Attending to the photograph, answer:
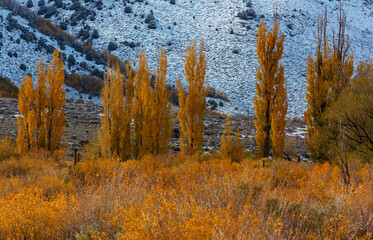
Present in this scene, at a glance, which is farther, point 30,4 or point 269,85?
point 30,4

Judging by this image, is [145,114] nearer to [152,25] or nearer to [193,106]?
[193,106]

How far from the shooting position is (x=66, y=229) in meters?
3.53

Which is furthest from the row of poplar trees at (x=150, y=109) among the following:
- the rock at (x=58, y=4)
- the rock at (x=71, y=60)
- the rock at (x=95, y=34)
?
the rock at (x=58, y=4)

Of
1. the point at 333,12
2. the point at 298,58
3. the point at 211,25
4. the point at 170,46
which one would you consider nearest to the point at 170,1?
the point at 211,25

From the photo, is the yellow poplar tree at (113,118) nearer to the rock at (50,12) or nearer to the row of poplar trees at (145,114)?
the row of poplar trees at (145,114)

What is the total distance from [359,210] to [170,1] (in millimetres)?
65919

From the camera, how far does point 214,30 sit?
54.7m

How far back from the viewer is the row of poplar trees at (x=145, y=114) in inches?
494

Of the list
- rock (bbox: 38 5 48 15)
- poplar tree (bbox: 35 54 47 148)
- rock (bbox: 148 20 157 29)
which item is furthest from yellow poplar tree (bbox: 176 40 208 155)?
rock (bbox: 38 5 48 15)

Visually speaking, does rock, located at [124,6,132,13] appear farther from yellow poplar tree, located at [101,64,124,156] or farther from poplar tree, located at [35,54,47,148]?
yellow poplar tree, located at [101,64,124,156]

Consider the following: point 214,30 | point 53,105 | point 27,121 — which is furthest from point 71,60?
point 214,30

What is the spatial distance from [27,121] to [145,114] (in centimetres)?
553

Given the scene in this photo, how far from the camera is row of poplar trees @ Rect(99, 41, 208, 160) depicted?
12.5 m

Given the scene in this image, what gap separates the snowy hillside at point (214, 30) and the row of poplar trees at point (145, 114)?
24914 mm
